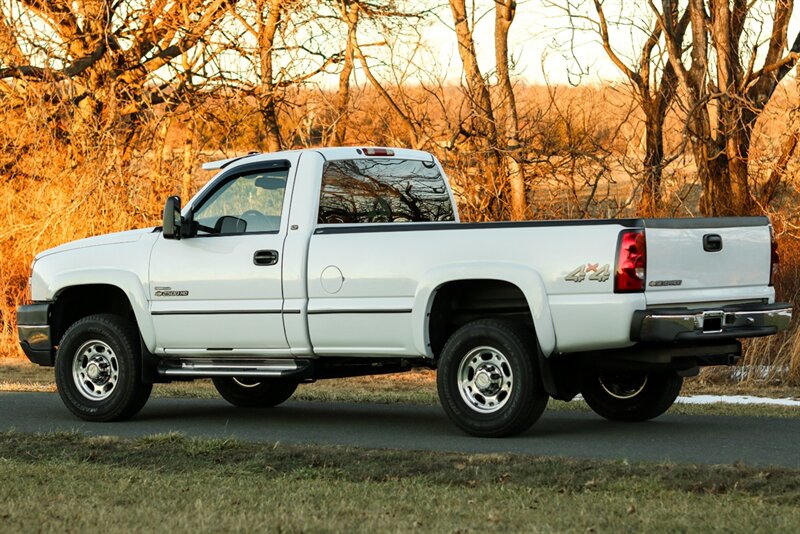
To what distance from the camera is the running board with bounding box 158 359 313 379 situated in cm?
1092

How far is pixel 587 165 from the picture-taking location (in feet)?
63.2

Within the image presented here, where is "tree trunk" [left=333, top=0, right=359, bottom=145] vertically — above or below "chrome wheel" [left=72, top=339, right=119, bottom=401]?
above

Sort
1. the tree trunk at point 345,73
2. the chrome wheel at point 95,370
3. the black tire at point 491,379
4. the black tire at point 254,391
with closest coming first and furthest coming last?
the black tire at point 491,379, the chrome wheel at point 95,370, the black tire at point 254,391, the tree trunk at point 345,73

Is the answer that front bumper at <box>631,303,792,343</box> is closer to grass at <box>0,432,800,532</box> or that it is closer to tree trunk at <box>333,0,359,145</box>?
grass at <box>0,432,800,532</box>

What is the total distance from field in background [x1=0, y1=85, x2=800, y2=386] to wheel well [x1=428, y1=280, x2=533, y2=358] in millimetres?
6867

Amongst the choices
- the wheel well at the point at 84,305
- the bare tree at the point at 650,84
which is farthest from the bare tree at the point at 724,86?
the wheel well at the point at 84,305

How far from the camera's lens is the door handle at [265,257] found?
35.5 feet

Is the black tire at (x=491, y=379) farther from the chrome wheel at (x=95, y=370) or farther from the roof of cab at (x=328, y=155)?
the chrome wheel at (x=95, y=370)

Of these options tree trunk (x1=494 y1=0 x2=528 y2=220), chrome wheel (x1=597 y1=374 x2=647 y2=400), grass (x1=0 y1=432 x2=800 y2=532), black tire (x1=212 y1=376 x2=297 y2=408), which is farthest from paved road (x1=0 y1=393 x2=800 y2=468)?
tree trunk (x1=494 y1=0 x2=528 y2=220)

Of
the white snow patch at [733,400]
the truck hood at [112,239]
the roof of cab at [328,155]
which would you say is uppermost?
the roof of cab at [328,155]

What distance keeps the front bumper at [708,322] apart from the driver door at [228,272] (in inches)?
119

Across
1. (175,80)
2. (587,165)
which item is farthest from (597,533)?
(175,80)

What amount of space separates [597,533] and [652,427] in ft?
14.8

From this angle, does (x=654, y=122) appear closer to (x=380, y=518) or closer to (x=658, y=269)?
(x=658, y=269)
